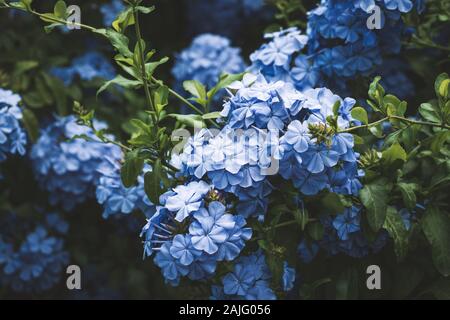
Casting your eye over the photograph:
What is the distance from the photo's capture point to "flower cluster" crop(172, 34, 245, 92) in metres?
2.97

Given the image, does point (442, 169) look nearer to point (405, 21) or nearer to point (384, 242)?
point (384, 242)

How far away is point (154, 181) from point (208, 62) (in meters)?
1.03

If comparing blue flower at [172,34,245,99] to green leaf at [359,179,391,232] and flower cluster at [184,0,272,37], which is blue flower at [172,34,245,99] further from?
green leaf at [359,179,391,232]

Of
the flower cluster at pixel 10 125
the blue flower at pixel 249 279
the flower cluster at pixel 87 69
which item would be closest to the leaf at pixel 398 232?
the blue flower at pixel 249 279

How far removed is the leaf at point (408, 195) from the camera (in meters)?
2.02

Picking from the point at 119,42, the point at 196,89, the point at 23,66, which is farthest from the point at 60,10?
the point at 23,66

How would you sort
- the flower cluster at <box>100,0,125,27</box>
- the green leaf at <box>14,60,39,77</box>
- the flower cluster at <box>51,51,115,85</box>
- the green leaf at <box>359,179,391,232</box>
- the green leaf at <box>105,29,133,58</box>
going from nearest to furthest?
the green leaf at <box>359,179,391,232</box> → the green leaf at <box>105,29,133,58</box> → the green leaf at <box>14,60,39,77</box> → the flower cluster at <box>51,51,115,85</box> → the flower cluster at <box>100,0,125,27</box>

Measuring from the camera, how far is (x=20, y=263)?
284 centimetres

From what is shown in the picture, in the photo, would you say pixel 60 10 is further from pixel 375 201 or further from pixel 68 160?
pixel 375 201

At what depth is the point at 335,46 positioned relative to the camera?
2.43 m

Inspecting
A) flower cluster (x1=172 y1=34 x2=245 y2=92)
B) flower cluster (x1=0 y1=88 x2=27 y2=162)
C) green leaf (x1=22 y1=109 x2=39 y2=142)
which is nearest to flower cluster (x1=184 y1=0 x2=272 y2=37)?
flower cluster (x1=172 y1=34 x2=245 y2=92)

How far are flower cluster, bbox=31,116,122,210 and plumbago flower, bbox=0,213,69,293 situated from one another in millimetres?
131

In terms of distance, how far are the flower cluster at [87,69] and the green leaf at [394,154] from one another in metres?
1.47

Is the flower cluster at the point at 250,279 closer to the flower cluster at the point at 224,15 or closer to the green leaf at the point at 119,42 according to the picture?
the green leaf at the point at 119,42
